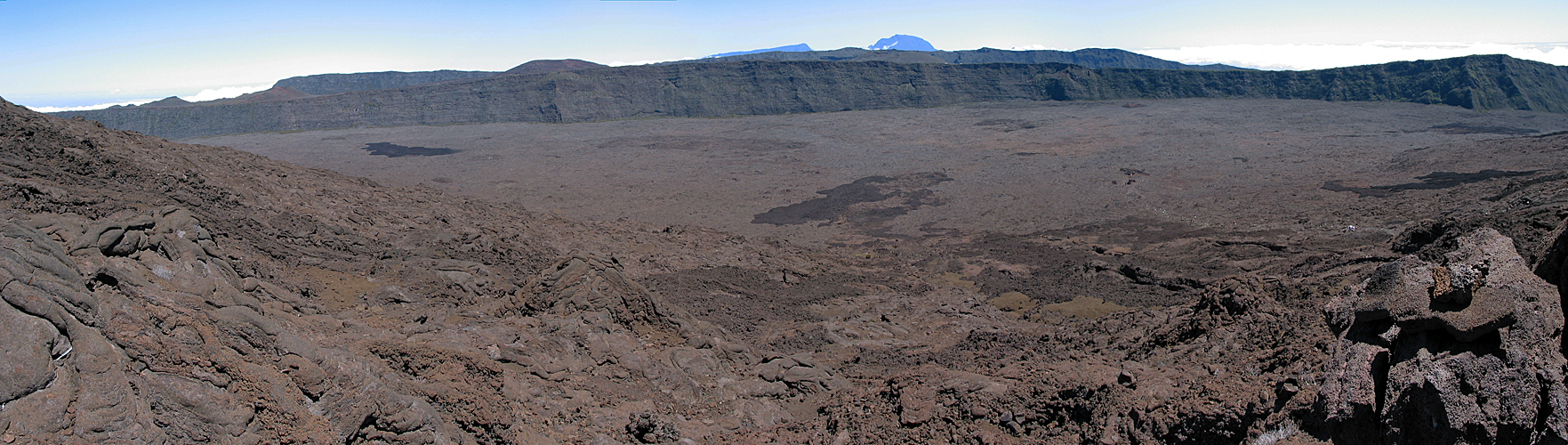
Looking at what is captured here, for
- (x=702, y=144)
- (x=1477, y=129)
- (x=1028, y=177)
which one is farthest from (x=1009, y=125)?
(x=1477, y=129)

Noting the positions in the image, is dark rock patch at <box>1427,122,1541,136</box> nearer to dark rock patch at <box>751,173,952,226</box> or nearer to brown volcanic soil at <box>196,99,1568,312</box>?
brown volcanic soil at <box>196,99,1568,312</box>

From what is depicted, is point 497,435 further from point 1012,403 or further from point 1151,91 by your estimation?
point 1151,91

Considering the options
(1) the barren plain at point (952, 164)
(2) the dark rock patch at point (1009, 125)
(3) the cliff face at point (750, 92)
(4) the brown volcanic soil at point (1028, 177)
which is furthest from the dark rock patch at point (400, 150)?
(2) the dark rock patch at point (1009, 125)

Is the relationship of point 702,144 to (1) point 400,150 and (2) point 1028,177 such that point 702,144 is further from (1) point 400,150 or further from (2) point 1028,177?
(2) point 1028,177

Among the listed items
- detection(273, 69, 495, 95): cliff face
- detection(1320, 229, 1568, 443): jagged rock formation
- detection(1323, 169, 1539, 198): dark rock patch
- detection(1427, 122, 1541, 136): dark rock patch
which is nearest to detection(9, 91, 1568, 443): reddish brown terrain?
detection(1320, 229, 1568, 443): jagged rock formation

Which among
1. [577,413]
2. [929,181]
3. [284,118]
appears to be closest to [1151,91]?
[929,181]

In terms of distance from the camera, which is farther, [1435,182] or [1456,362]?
[1435,182]

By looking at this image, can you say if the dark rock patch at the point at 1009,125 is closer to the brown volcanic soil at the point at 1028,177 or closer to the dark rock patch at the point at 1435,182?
the brown volcanic soil at the point at 1028,177
